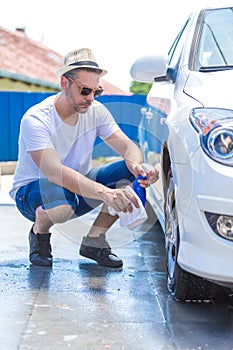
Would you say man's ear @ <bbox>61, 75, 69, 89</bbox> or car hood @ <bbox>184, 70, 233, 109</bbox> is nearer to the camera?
car hood @ <bbox>184, 70, 233, 109</bbox>

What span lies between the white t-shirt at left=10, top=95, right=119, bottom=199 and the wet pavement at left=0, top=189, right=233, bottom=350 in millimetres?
662

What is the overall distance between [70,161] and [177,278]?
4.42 ft

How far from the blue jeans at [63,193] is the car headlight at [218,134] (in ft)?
4.51

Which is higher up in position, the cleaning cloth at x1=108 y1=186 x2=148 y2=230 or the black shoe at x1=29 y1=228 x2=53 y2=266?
the cleaning cloth at x1=108 y1=186 x2=148 y2=230

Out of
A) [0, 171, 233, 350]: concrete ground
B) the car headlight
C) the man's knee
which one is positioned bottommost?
[0, 171, 233, 350]: concrete ground

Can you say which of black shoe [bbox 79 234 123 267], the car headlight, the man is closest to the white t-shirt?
the man

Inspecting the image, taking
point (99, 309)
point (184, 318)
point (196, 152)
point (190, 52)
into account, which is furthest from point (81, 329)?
point (190, 52)

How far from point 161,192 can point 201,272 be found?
1.35 metres

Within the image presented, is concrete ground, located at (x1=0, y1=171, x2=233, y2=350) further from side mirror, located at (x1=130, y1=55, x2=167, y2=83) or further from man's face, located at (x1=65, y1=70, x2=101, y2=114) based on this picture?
side mirror, located at (x1=130, y1=55, x2=167, y2=83)

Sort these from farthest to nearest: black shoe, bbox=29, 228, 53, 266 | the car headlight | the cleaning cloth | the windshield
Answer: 1. black shoe, bbox=29, 228, 53, 266
2. the cleaning cloth
3. the windshield
4. the car headlight

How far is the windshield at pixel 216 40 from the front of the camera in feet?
12.0

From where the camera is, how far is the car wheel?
3.35 metres

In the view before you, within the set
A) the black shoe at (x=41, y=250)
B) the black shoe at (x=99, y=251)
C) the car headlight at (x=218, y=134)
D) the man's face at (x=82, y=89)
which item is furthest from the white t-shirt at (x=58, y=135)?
the car headlight at (x=218, y=134)

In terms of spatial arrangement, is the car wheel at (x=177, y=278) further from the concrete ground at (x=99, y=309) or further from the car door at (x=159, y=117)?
the car door at (x=159, y=117)
